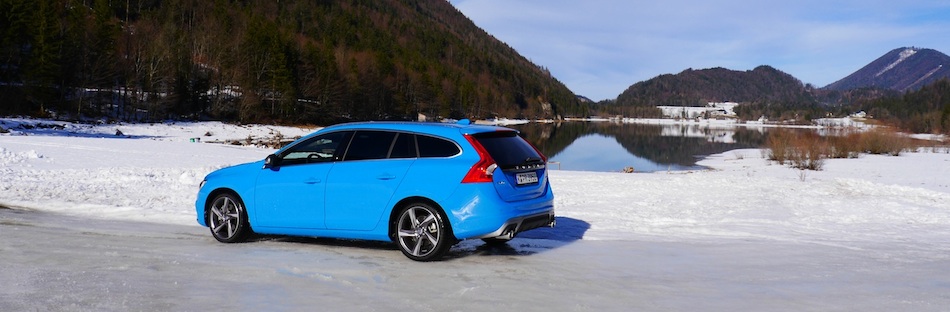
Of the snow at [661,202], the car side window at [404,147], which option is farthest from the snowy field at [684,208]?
the car side window at [404,147]

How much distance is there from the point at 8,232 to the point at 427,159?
5693 millimetres

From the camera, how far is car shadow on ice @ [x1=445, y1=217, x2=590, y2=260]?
777 cm

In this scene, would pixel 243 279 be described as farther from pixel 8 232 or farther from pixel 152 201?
pixel 152 201

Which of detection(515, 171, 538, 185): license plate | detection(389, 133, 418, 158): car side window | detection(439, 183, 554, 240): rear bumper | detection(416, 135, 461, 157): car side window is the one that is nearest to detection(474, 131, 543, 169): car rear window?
→ detection(515, 171, 538, 185): license plate

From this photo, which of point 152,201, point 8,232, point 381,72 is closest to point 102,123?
point 152,201

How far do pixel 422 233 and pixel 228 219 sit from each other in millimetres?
2892

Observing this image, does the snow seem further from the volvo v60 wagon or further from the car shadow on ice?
the volvo v60 wagon

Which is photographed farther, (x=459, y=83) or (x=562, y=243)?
(x=459, y=83)

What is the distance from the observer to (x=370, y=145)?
757 cm

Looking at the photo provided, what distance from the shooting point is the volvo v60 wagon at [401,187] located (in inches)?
271

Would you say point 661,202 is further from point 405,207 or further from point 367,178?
point 367,178


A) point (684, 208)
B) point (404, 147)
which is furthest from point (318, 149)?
point (684, 208)

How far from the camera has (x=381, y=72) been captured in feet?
388

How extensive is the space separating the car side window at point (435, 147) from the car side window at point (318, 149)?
1.04m
